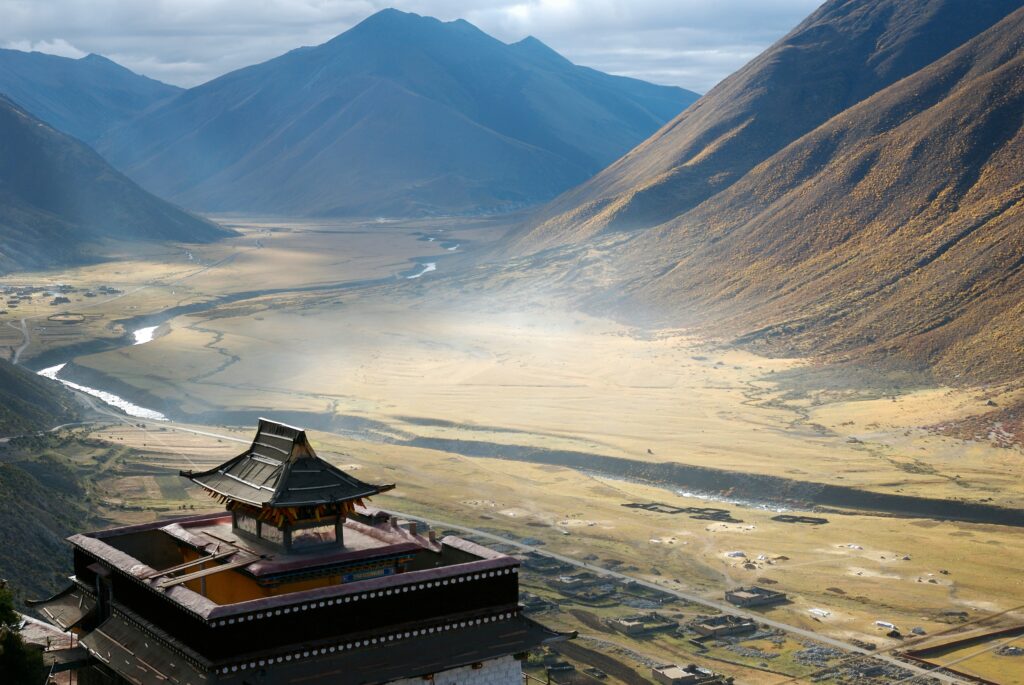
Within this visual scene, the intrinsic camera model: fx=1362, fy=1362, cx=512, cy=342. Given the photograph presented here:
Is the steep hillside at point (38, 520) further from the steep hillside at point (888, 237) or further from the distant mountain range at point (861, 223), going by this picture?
the distant mountain range at point (861, 223)

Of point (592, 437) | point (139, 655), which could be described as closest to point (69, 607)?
point (139, 655)

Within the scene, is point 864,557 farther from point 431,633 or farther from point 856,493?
point 431,633

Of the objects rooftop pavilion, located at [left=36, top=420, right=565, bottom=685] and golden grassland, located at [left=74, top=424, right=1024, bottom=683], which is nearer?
rooftop pavilion, located at [left=36, top=420, right=565, bottom=685]

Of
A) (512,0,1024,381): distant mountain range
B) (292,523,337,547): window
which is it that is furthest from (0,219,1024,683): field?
(292,523,337,547): window

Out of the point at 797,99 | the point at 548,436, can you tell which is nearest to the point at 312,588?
the point at 548,436

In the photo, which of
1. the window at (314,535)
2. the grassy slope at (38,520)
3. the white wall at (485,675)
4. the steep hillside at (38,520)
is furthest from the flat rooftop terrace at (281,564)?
the grassy slope at (38,520)

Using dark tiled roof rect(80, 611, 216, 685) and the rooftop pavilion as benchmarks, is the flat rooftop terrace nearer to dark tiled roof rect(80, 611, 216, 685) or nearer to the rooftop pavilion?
the rooftop pavilion
